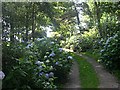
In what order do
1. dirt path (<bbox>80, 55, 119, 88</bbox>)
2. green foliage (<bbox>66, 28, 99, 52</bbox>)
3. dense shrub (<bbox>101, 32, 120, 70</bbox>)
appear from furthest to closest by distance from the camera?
green foliage (<bbox>66, 28, 99, 52</bbox>) < dense shrub (<bbox>101, 32, 120, 70</bbox>) < dirt path (<bbox>80, 55, 119, 88</bbox>)

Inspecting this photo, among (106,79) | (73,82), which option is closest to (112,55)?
(106,79)

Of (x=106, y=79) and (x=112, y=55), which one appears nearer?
(x=106, y=79)

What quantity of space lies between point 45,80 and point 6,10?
4.40 meters

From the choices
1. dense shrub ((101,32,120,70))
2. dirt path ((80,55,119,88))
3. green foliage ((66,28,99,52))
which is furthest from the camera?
green foliage ((66,28,99,52))

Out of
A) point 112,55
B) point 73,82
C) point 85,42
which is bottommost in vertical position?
point 85,42

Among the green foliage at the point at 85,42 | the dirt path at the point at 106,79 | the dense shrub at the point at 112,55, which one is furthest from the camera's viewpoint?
the green foliage at the point at 85,42

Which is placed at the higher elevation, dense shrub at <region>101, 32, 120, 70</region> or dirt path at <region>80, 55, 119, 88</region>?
dense shrub at <region>101, 32, 120, 70</region>

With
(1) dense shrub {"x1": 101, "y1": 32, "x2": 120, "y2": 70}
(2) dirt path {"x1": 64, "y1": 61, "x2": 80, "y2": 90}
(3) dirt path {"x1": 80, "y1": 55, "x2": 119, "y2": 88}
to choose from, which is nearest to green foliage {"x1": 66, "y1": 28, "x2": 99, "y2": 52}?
(1) dense shrub {"x1": 101, "y1": 32, "x2": 120, "y2": 70}

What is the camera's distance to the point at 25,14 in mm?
13000

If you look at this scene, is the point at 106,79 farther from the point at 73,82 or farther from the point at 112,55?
the point at 112,55

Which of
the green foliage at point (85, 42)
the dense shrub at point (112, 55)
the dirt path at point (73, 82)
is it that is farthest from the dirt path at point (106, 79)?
the green foliage at point (85, 42)

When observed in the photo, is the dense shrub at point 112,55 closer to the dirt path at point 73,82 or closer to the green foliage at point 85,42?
the dirt path at point 73,82

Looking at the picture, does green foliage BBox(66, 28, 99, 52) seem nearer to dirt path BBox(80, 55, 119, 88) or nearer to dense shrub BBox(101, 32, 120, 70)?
dense shrub BBox(101, 32, 120, 70)

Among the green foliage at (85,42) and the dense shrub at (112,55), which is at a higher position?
the dense shrub at (112,55)
